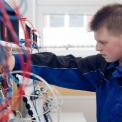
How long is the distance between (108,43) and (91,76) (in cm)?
30

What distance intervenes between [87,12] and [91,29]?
A: 2208 mm

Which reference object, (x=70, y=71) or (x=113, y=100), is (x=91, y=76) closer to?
(x=70, y=71)

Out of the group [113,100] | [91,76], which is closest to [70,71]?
[91,76]

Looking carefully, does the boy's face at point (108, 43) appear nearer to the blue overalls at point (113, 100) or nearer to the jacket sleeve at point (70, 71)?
the blue overalls at point (113, 100)

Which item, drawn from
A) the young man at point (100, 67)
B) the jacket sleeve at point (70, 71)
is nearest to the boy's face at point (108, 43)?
the young man at point (100, 67)

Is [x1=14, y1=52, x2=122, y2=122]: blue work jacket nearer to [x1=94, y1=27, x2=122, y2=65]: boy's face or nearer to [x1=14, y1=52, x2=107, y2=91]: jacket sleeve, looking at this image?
[x1=14, y1=52, x2=107, y2=91]: jacket sleeve

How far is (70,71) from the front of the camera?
4.01 feet

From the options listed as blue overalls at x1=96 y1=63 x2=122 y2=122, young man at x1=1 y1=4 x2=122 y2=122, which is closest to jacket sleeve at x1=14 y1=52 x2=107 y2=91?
young man at x1=1 y1=4 x2=122 y2=122

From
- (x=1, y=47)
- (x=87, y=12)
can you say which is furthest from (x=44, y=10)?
(x=1, y=47)

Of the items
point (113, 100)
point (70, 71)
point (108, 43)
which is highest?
point (108, 43)

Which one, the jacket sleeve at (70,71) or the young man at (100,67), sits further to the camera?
the jacket sleeve at (70,71)

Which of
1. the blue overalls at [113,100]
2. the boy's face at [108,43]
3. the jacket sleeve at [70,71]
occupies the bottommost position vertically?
the blue overalls at [113,100]

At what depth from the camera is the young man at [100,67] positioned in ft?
3.27

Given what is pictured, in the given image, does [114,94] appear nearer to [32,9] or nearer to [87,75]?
[87,75]
